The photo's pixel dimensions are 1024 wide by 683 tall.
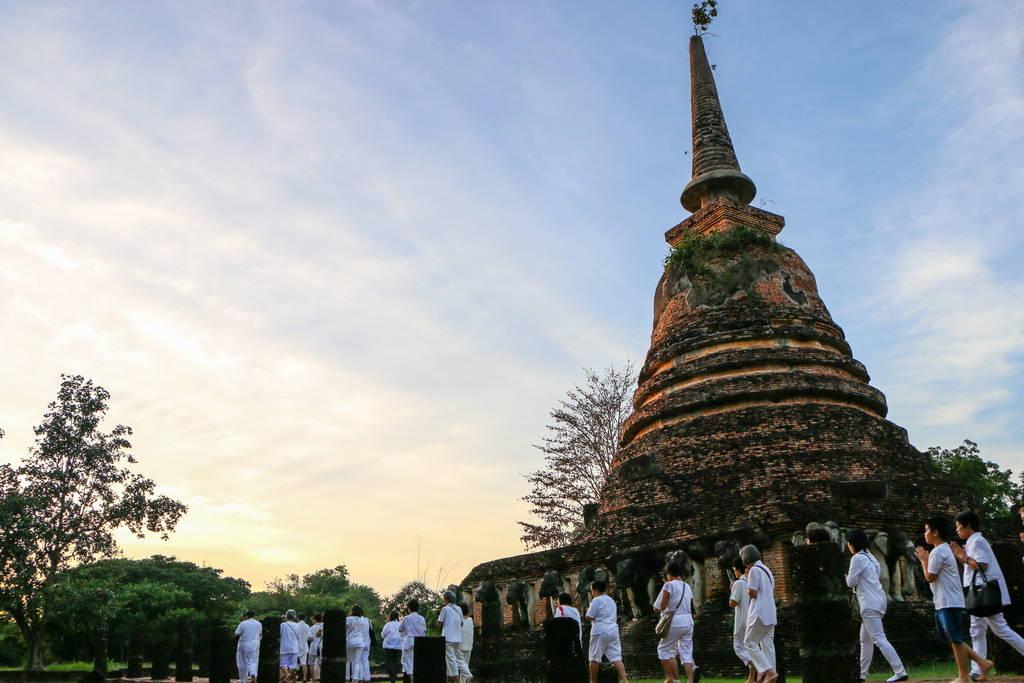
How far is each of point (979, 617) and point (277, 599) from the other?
162ft

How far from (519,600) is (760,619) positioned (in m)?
8.30

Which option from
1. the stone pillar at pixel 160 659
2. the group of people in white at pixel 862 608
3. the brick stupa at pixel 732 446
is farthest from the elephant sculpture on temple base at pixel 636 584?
the stone pillar at pixel 160 659

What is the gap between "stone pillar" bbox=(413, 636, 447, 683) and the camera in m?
8.40

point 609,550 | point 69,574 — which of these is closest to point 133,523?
point 69,574

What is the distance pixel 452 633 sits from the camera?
428 inches

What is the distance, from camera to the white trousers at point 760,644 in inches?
260

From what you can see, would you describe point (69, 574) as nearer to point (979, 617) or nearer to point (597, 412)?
point (597, 412)

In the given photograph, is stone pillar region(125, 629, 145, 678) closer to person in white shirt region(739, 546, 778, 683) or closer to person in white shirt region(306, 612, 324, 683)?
person in white shirt region(306, 612, 324, 683)

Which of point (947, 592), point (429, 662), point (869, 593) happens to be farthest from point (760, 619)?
Answer: point (429, 662)

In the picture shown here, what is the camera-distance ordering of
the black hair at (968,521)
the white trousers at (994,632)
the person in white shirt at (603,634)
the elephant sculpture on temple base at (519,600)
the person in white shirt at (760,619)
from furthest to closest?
the elephant sculpture on temple base at (519,600)
the person in white shirt at (603,634)
the person in white shirt at (760,619)
the black hair at (968,521)
the white trousers at (994,632)

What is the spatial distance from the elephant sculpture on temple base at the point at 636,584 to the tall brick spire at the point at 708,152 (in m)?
10.2

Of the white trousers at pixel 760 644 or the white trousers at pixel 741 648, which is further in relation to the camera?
the white trousers at pixel 741 648

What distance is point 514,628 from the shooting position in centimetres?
1420

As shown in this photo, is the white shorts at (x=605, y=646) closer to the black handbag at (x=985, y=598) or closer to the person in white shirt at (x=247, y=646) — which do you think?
the black handbag at (x=985, y=598)
